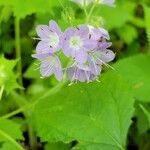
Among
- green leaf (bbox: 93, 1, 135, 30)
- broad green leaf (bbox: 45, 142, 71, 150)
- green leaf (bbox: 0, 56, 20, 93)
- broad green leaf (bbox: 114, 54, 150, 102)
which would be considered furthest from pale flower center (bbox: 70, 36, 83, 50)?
green leaf (bbox: 93, 1, 135, 30)

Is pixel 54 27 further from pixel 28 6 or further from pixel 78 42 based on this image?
pixel 28 6

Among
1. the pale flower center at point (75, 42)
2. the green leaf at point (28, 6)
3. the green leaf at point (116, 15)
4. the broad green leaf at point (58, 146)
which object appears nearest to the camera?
the pale flower center at point (75, 42)

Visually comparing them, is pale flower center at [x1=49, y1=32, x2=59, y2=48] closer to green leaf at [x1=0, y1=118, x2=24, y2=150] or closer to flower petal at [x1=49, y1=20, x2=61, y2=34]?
flower petal at [x1=49, y1=20, x2=61, y2=34]

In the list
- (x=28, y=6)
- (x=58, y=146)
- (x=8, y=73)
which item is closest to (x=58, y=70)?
(x=8, y=73)

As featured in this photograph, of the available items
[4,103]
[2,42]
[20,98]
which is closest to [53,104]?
[20,98]

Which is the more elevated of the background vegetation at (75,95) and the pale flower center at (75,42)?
the pale flower center at (75,42)

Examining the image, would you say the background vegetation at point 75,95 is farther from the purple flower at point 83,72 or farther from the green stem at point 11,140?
the purple flower at point 83,72

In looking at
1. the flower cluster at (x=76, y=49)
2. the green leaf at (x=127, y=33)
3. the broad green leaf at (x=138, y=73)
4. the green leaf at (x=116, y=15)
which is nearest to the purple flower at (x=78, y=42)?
the flower cluster at (x=76, y=49)
